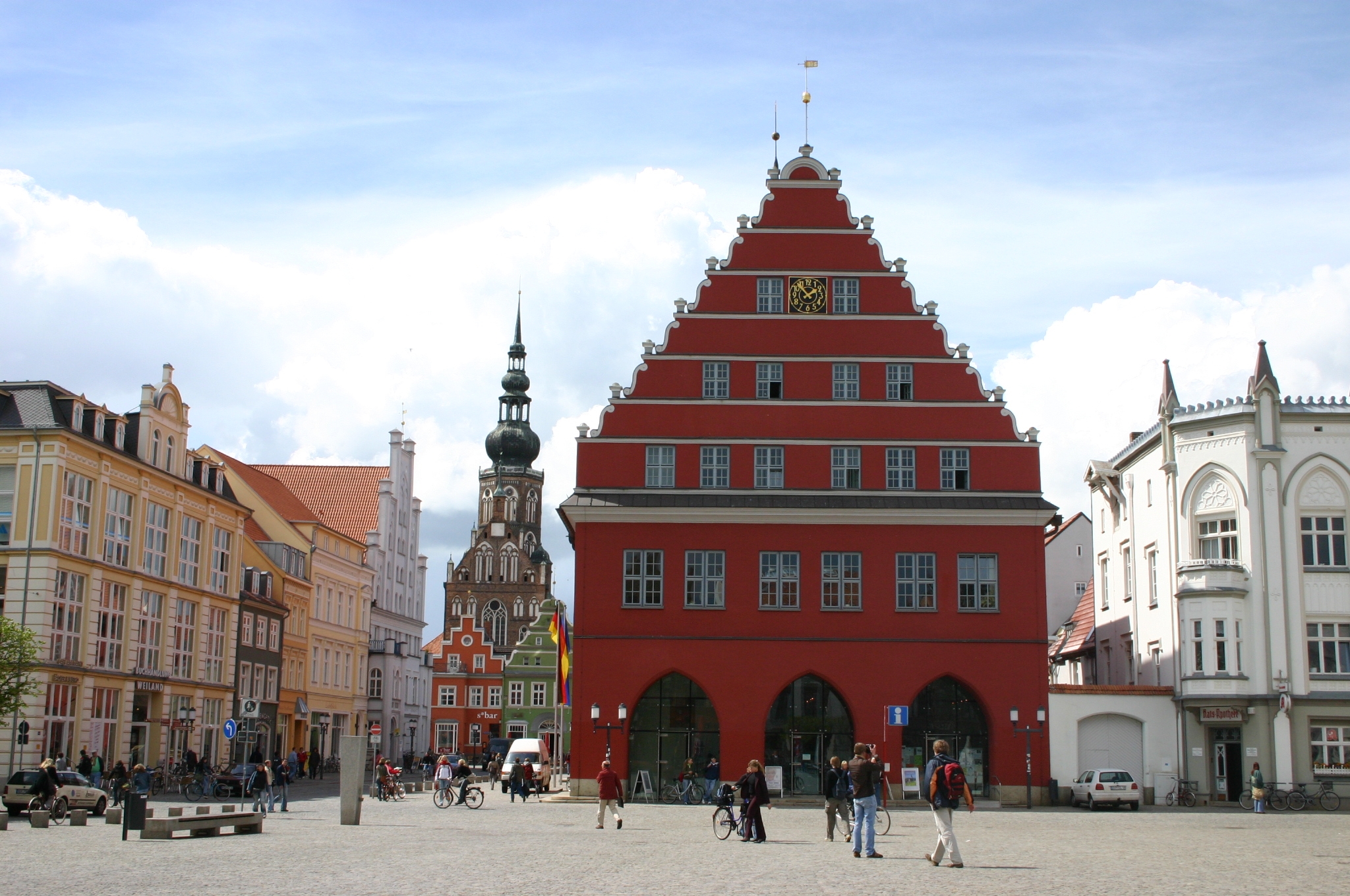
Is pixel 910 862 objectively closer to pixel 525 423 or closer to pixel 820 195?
pixel 820 195

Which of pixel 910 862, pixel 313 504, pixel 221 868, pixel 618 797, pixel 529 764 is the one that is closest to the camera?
pixel 221 868

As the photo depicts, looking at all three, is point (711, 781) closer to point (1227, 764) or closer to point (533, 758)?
point (533, 758)

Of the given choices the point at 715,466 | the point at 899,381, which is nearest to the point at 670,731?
the point at 715,466

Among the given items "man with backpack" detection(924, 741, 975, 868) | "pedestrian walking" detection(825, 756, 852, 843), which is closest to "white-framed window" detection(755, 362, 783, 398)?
"pedestrian walking" detection(825, 756, 852, 843)

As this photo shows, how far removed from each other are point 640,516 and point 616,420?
331cm

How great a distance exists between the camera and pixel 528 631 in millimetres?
106312

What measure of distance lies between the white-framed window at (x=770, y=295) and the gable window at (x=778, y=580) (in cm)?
792

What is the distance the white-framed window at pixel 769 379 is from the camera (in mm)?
45562

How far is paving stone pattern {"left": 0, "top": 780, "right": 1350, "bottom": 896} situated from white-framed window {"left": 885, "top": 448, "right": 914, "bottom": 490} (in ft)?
41.9

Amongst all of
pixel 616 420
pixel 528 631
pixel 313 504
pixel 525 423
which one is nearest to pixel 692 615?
pixel 616 420

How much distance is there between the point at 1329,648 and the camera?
44438 mm

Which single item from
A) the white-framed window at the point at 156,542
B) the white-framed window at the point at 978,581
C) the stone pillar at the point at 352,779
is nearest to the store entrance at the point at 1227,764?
the white-framed window at the point at 978,581

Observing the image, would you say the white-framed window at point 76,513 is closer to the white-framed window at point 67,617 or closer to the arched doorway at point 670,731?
the white-framed window at point 67,617

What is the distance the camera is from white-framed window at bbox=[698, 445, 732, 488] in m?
45.1
